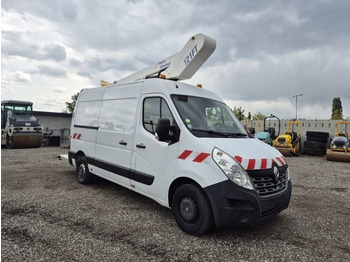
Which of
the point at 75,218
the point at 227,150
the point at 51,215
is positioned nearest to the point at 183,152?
the point at 227,150

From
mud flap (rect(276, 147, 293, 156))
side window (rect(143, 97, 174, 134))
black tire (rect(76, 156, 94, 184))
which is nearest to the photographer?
side window (rect(143, 97, 174, 134))

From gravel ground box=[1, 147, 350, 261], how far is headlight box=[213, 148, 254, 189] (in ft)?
2.82

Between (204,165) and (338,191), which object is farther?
(338,191)

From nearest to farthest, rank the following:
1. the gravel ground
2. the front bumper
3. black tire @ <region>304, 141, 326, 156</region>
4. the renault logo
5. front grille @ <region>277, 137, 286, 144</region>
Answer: the gravel ground → the front bumper → the renault logo → front grille @ <region>277, 137, 286, 144</region> → black tire @ <region>304, 141, 326, 156</region>

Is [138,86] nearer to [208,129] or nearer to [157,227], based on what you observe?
[208,129]

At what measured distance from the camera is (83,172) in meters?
6.30

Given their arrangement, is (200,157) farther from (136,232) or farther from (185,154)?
(136,232)

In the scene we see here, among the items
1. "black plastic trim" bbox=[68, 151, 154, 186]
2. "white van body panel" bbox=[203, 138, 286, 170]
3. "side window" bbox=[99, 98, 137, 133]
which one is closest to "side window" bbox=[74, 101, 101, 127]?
"side window" bbox=[99, 98, 137, 133]

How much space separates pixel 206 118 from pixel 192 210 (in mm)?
1494

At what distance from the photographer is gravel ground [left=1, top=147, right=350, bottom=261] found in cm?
311

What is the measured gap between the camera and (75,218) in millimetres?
4129

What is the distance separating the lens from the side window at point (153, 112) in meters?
4.16

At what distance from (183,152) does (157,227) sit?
1.21 meters

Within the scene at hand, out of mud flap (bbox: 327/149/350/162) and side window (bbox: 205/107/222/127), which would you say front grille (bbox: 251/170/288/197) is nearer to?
side window (bbox: 205/107/222/127)
